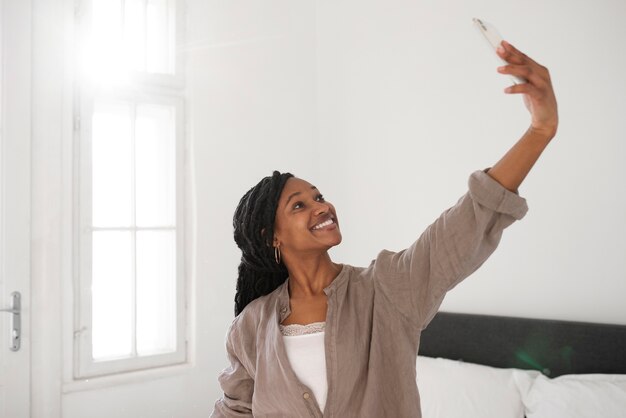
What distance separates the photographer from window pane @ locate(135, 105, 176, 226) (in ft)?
8.72

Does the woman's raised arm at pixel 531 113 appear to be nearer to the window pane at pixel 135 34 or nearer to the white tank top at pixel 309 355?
the white tank top at pixel 309 355

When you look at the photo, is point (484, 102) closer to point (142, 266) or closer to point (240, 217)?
point (240, 217)

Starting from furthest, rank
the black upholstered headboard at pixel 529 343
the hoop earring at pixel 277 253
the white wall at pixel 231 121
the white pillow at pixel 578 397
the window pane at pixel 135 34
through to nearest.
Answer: the white wall at pixel 231 121 → the window pane at pixel 135 34 → the black upholstered headboard at pixel 529 343 → the white pillow at pixel 578 397 → the hoop earring at pixel 277 253

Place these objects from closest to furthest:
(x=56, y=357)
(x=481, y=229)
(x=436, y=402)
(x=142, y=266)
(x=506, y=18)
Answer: (x=481, y=229) → (x=436, y=402) → (x=506, y=18) → (x=56, y=357) → (x=142, y=266)

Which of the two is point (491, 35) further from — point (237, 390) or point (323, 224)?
point (237, 390)

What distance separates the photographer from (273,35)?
311cm

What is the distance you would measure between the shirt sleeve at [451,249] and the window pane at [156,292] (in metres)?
1.78

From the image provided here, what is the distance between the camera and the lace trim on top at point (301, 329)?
125 centimetres

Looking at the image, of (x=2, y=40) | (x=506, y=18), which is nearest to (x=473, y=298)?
(x=506, y=18)

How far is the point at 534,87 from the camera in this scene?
2.79 ft

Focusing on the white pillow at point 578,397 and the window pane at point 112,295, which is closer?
the white pillow at point 578,397

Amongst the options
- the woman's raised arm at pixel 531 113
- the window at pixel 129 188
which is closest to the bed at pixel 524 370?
the woman's raised arm at pixel 531 113

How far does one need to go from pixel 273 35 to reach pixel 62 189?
1499mm

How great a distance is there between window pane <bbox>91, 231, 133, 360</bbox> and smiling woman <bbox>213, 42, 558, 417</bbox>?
126cm
